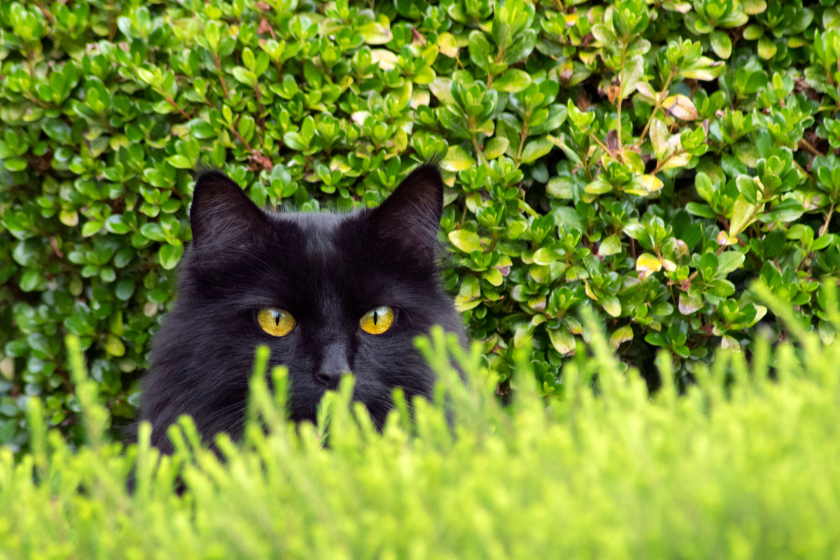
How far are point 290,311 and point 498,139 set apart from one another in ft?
3.62

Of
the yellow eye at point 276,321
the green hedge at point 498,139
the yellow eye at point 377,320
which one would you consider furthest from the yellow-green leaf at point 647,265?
the yellow eye at point 276,321

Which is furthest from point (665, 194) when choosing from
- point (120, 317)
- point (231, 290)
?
point (120, 317)

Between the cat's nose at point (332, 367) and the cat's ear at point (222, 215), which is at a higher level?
the cat's ear at point (222, 215)

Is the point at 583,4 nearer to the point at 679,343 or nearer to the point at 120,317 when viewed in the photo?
the point at 679,343

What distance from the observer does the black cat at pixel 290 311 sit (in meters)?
1.80

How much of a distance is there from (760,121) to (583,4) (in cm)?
84

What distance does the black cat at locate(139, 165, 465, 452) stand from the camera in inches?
70.9

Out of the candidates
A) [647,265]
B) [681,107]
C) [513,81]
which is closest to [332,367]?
[647,265]

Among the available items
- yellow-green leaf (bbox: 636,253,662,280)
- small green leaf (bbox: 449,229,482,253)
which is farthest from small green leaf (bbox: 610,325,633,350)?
small green leaf (bbox: 449,229,482,253)

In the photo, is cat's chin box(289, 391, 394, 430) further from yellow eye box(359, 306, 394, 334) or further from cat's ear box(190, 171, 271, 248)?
cat's ear box(190, 171, 271, 248)

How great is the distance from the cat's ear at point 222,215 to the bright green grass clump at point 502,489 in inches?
36.8

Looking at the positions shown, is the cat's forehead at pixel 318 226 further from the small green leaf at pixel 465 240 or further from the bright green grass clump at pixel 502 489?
the bright green grass clump at pixel 502 489

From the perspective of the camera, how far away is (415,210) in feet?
6.71

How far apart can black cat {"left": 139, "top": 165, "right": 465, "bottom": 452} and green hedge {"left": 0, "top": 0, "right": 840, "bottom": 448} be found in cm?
58
